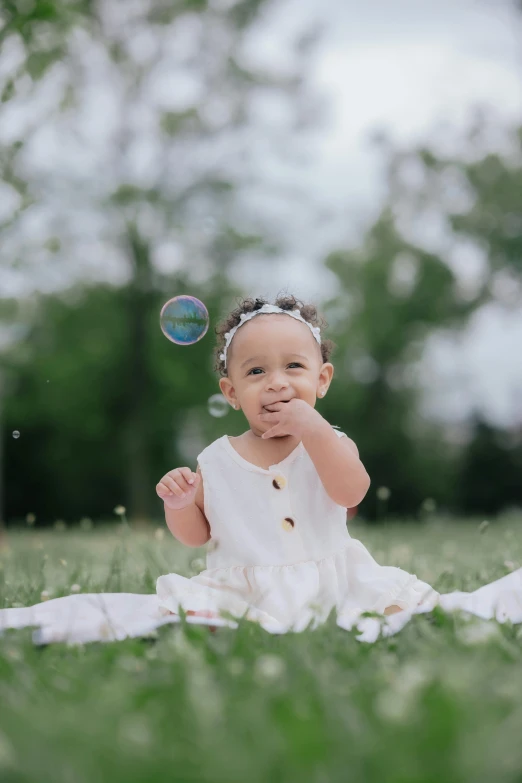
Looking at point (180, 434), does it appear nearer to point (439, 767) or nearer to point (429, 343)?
point (429, 343)

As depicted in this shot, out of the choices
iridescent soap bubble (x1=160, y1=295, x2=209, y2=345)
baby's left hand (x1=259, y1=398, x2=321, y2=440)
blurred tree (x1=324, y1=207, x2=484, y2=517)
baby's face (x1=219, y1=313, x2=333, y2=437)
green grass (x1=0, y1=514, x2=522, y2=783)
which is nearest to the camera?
green grass (x1=0, y1=514, x2=522, y2=783)

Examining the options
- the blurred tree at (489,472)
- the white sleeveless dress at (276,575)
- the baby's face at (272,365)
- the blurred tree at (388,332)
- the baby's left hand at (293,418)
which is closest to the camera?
the white sleeveless dress at (276,575)

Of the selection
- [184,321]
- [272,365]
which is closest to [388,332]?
[184,321]

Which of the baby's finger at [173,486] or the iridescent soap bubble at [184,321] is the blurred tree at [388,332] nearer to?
the iridescent soap bubble at [184,321]

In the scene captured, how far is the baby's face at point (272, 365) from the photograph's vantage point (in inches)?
123

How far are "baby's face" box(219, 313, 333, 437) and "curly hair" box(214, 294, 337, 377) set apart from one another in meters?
0.11

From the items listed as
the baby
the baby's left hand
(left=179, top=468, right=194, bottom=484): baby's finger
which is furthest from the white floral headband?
(left=179, top=468, right=194, bottom=484): baby's finger

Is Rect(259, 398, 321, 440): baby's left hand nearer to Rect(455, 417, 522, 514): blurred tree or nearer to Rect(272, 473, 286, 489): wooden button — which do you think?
Rect(272, 473, 286, 489): wooden button

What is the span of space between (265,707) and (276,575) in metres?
1.41

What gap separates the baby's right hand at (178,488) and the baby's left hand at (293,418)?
304 mm

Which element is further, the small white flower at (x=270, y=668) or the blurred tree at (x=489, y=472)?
the blurred tree at (x=489, y=472)

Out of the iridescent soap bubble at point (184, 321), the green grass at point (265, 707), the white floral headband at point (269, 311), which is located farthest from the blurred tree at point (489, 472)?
the green grass at point (265, 707)

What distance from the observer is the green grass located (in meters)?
1.38

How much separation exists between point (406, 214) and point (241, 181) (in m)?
5.47
